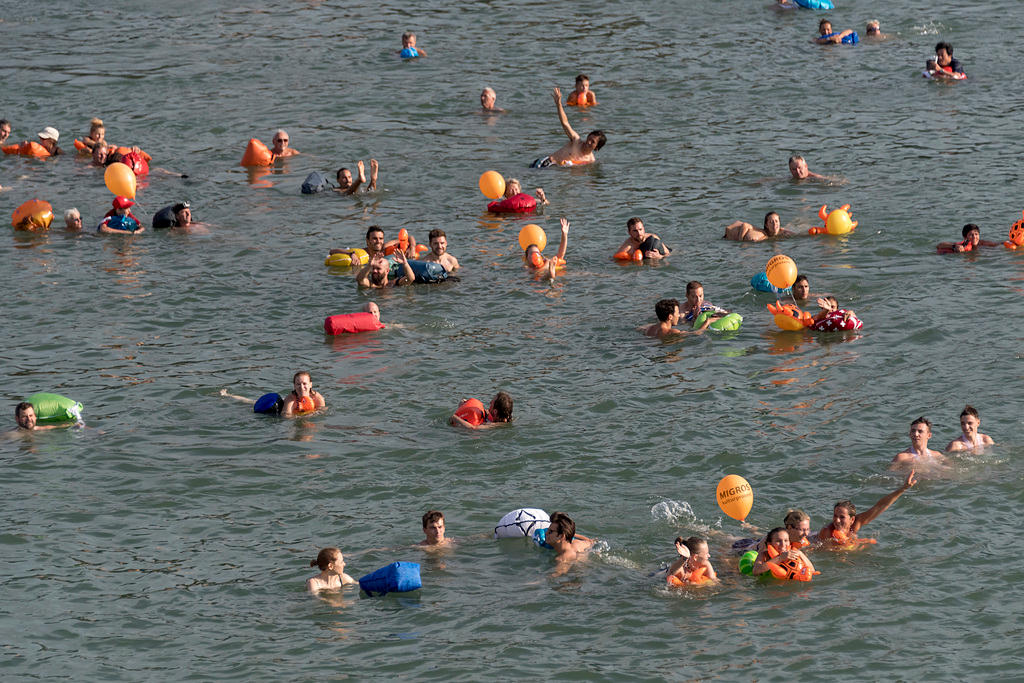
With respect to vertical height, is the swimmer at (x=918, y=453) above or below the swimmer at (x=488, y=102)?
below

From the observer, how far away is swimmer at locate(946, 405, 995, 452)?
17.5 meters

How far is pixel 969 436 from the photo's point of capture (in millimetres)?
17594

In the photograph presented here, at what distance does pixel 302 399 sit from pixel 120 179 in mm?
9978

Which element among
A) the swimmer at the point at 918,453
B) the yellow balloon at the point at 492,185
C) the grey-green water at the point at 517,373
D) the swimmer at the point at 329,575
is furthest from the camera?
the yellow balloon at the point at 492,185

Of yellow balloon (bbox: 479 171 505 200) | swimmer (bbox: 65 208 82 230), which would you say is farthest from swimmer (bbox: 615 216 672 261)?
swimmer (bbox: 65 208 82 230)

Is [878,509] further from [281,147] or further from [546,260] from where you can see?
[281,147]

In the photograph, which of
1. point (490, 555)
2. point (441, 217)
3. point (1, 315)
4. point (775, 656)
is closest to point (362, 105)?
point (441, 217)

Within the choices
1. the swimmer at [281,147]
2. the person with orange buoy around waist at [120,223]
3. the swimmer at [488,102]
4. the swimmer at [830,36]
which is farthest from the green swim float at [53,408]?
the swimmer at [830,36]

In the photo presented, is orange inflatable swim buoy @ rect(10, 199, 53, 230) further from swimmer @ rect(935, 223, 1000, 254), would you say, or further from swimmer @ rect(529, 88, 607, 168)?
swimmer @ rect(935, 223, 1000, 254)

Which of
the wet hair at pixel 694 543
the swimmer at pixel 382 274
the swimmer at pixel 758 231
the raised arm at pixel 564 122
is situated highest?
the raised arm at pixel 564 122

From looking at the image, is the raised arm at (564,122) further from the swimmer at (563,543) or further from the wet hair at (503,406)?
the swimmer at (563,543)

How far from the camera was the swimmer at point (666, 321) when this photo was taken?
21.6 meters

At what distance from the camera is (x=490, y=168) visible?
99.1 feet

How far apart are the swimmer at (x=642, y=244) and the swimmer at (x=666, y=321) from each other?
2.98 meters
